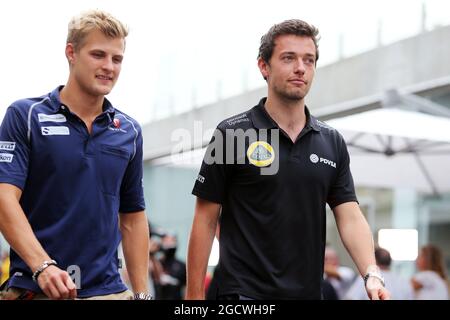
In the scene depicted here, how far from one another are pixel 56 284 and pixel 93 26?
1201 mm

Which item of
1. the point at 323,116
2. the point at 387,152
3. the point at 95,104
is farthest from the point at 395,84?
the point at 95,104

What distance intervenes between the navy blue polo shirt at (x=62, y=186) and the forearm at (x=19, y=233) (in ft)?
0.45

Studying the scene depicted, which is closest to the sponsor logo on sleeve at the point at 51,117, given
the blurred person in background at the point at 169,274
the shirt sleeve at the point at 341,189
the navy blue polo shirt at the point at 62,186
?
the navy blue polo shirt at the point at 62,186

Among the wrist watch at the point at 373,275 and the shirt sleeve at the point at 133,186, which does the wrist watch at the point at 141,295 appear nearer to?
the shirt sleeve at the point at 133,186

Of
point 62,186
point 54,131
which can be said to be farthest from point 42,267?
point 54,131

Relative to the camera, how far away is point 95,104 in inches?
166

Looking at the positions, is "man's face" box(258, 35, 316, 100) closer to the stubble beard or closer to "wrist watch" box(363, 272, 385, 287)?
the stubble beard

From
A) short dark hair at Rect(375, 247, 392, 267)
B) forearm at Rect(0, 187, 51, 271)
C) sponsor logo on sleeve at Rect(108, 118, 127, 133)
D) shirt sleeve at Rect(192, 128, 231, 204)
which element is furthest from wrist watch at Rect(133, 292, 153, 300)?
short dark hair at Rect(375, 247, 392, 267)

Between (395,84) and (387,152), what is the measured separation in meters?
2.49

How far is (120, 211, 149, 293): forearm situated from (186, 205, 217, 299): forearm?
A: 21cm

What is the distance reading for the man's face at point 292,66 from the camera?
4445 mm

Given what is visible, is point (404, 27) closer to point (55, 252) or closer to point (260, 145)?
point (260, 145)

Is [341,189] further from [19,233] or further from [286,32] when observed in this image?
[19,233]

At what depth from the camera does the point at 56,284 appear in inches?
140
